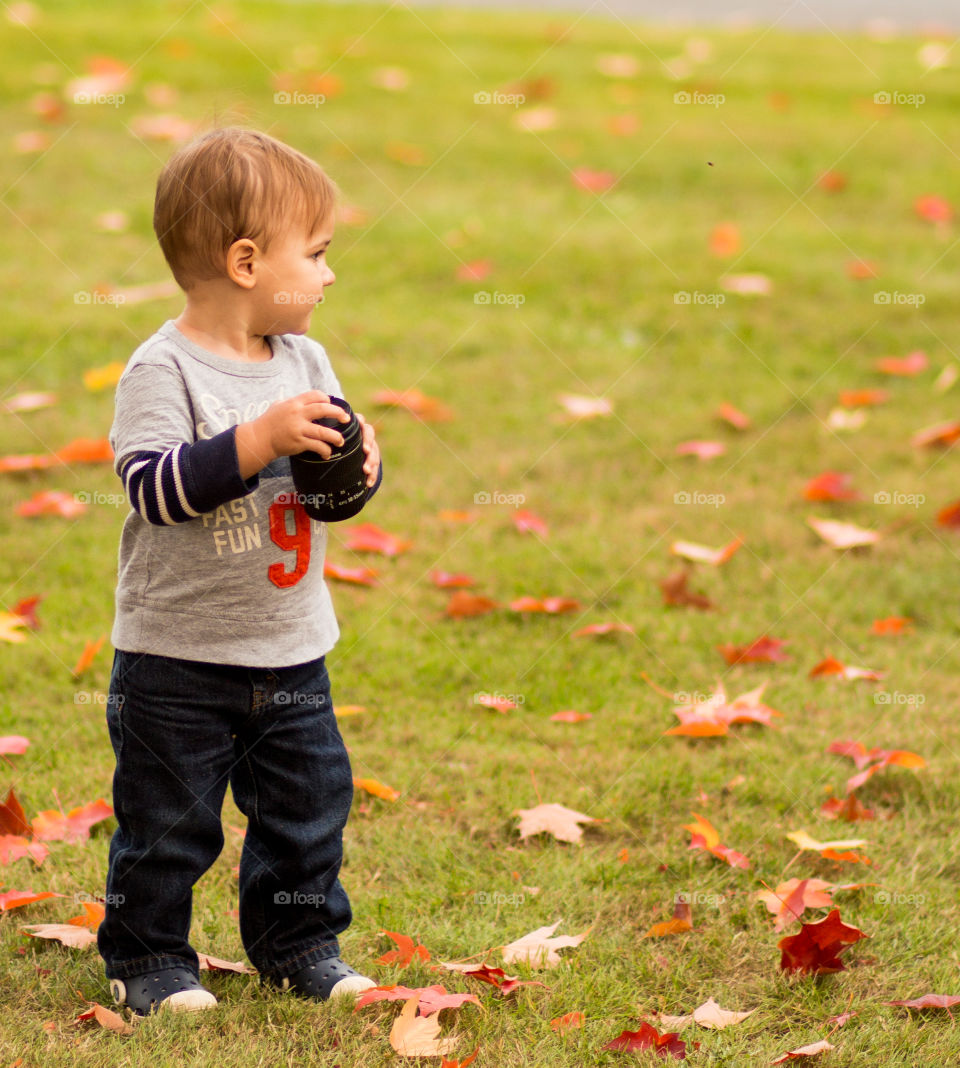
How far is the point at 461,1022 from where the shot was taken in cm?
215

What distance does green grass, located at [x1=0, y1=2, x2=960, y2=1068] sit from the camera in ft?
7.65

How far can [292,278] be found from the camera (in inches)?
79.8

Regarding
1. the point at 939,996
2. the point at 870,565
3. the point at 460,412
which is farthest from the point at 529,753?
the point at 460,412

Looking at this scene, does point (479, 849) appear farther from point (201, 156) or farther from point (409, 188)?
point (409, 188)

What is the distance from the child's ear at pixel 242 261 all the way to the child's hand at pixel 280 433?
0.84ft

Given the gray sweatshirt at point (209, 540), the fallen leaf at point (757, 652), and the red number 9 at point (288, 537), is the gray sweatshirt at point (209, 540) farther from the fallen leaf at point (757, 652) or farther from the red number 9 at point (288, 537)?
the fallen leaf at point (757, 652)

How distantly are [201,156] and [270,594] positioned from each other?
0.73 metres

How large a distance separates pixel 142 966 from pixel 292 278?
3.98 feet
